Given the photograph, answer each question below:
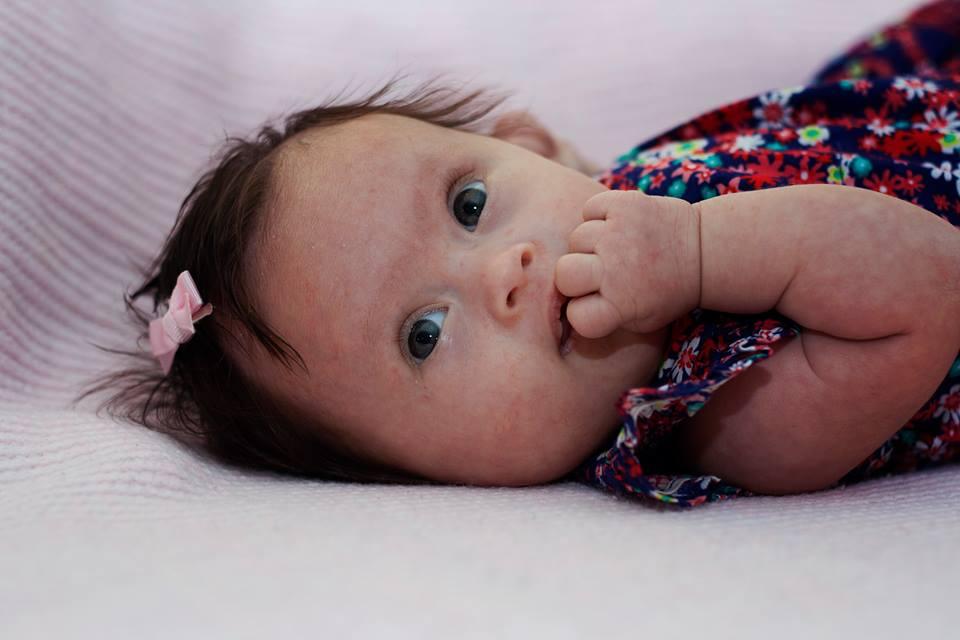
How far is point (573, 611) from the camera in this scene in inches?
31.2

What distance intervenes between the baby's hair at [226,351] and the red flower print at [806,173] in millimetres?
499

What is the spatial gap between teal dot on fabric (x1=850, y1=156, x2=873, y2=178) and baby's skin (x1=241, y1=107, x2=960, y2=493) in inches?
8.4

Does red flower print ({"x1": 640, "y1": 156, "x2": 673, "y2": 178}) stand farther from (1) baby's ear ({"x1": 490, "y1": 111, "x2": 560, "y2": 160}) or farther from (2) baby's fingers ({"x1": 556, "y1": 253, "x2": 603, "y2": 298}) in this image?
(2) baby's fingers ({"x1": 556, "y1": 253, "x2": 603, "y2": 298})

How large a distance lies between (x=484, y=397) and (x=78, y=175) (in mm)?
938

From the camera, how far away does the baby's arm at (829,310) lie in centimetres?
106

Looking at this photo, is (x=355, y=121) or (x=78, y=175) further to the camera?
(x=78, y=175)

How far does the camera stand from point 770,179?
125cm

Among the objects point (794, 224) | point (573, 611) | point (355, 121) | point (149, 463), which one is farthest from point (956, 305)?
point (149, 463)

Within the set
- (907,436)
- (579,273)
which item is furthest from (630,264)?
(907,436)

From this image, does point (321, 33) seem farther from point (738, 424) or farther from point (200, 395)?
point (738, 424)

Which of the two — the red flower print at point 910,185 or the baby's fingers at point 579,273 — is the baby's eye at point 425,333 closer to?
the baby's fingers at point 579,273

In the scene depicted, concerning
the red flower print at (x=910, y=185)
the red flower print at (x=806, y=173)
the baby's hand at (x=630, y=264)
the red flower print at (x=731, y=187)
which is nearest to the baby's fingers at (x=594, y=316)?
the baby's hand at (x=630, y=264)

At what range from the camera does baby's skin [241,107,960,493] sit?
107cm

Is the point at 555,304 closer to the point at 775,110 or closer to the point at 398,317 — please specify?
the point at 398,317
